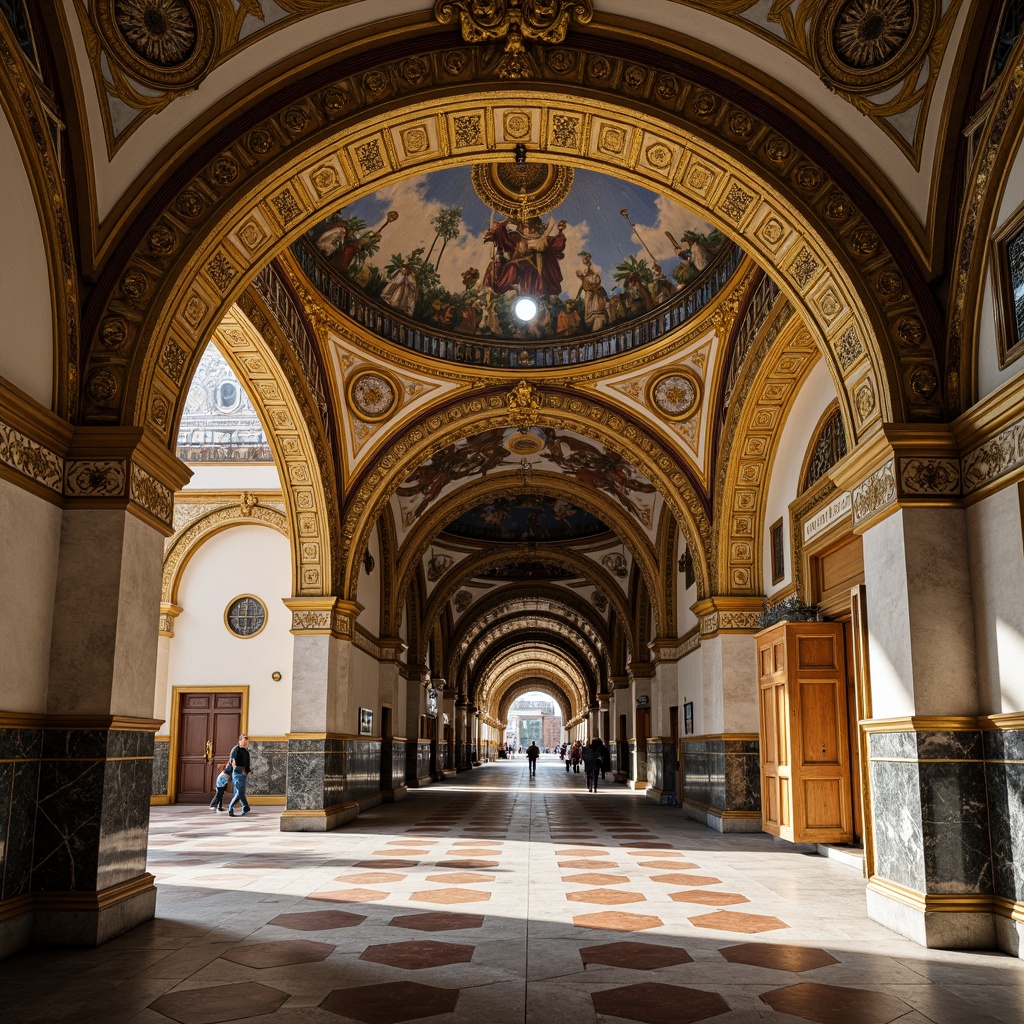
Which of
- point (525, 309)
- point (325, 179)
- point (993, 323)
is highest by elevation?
point (525, 309)

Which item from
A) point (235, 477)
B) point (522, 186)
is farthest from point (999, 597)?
point (235, 477)

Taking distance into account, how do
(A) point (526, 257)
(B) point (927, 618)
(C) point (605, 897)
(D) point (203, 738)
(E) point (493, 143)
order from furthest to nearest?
(D) point (203, 738)
(A) point (526, 257)
(E) point (493, 143)
(C) point (605, 897)
(B) point (927, 618)

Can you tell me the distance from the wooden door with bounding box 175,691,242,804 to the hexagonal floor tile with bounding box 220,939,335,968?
1358 cm

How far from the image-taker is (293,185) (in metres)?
8.78

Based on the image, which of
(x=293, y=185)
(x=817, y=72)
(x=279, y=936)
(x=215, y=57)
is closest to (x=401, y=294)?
(x=293, y=185)

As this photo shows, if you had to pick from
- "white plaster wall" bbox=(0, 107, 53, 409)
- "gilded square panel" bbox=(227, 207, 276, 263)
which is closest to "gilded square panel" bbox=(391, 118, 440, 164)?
"gilded square panel" bbox=(227, 207, 276, 263)

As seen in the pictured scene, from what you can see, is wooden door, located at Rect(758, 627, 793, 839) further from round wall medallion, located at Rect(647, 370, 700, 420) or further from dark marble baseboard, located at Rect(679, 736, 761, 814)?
round wall medallion, located at Rect(647, 370, 700, 420)

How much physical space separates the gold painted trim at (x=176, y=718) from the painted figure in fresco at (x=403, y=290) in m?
8.72

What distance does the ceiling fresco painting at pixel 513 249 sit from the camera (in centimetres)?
1434

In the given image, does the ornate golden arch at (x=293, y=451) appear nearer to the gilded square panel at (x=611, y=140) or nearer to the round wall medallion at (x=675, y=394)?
the gilded square panel at (x=611, y=140)

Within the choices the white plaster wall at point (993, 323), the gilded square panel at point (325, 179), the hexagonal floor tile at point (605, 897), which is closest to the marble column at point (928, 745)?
the white plaster wall at point (993, 323)

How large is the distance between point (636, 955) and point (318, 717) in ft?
32.4

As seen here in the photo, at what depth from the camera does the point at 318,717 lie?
49.5 feet

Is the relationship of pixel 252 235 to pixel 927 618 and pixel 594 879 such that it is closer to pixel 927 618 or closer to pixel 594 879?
pixel 927 618
